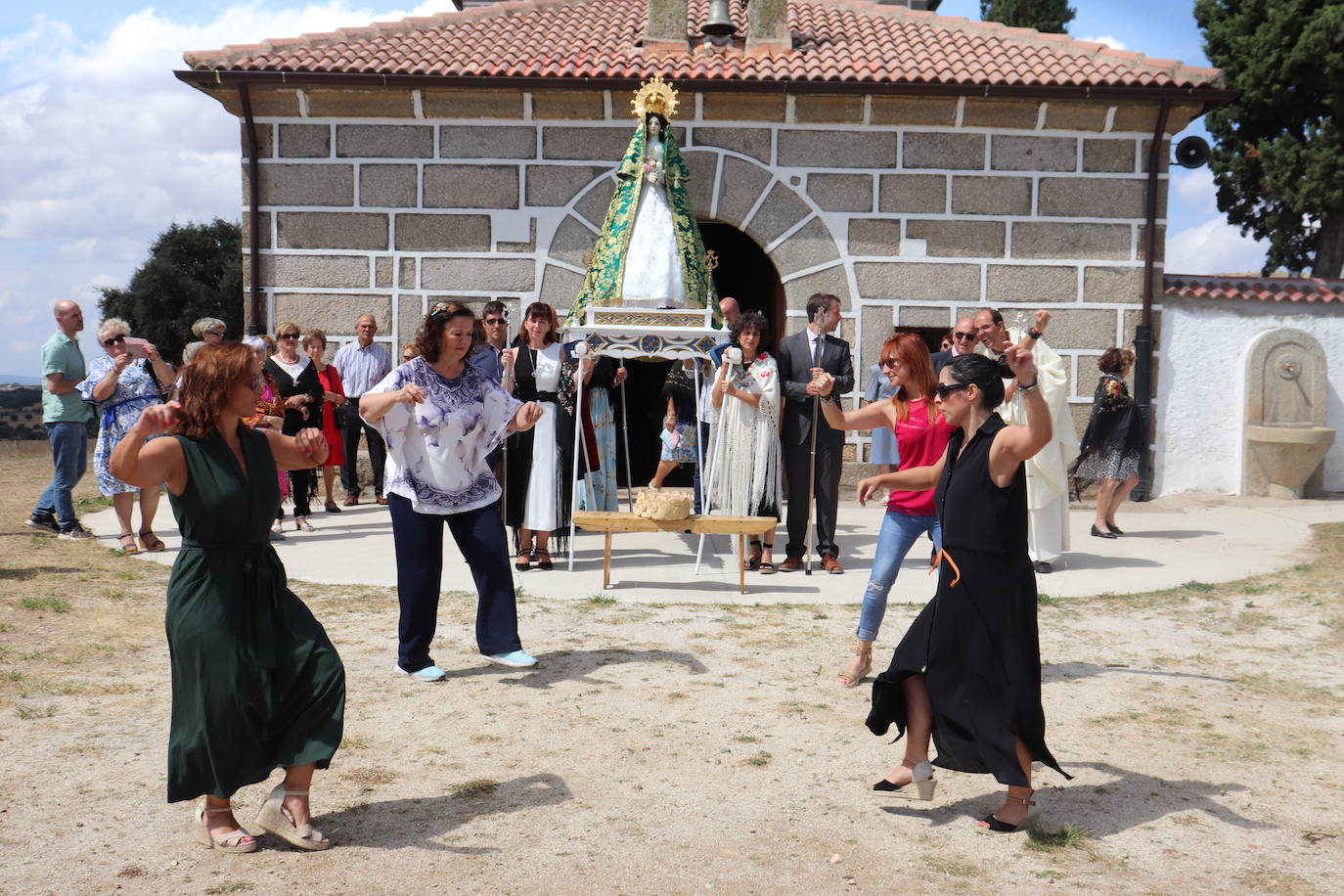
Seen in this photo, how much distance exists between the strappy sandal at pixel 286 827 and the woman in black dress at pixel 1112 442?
8.65 metres

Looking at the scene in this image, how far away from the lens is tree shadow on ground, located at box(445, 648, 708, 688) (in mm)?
5656

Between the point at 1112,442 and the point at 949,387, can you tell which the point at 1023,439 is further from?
the point at 1112,442

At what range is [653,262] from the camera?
8.81m

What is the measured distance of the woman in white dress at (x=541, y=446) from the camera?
328 inches

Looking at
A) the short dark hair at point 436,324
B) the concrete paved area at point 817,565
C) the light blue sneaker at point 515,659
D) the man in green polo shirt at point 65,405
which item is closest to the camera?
the short dark hair at point 436,324

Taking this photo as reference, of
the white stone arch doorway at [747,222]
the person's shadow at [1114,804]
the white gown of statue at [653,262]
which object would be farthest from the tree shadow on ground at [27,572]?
the person's shadow at [1114,804]

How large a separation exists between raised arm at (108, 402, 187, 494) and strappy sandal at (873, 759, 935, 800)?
2.58 meters

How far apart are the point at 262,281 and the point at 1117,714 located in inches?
413

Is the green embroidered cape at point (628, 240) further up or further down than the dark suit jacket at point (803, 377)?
further up

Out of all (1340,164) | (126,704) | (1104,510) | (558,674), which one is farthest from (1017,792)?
(1340,164)

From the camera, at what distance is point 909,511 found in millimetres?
5590

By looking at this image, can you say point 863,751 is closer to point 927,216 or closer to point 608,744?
point 608,744

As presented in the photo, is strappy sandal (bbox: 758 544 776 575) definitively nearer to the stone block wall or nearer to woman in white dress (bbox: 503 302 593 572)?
woman in white dress (bbox: 503 302 593 572)

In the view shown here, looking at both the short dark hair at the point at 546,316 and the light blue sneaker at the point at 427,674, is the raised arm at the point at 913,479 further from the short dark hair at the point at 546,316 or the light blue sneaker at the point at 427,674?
the short dark hair at the point at 546,316
